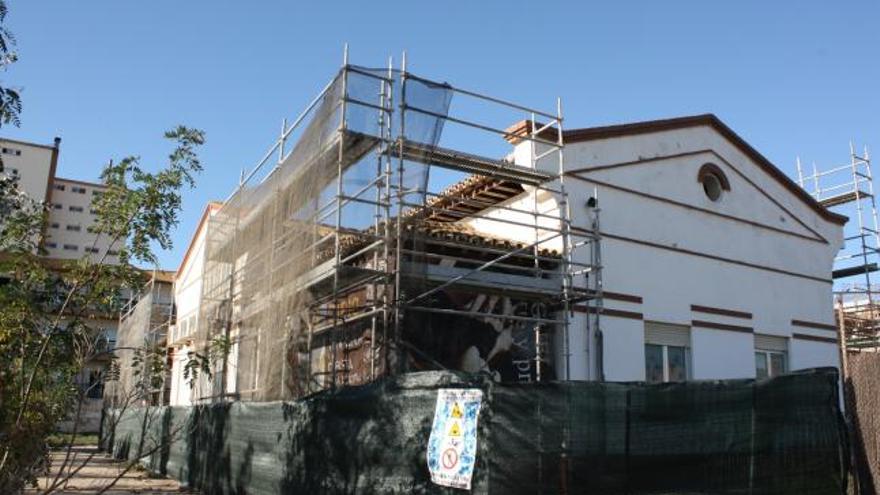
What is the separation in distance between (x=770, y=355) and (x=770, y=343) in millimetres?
271

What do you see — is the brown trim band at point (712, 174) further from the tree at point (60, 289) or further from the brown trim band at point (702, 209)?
the tree at point (60, 289)

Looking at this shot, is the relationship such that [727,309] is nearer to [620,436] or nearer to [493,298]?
[493,298]

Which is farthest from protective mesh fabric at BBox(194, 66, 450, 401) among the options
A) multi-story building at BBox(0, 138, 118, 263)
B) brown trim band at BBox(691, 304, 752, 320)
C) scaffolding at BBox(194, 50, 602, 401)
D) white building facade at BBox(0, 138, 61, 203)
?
white building facade at BBox(0, 138, 61, 203)

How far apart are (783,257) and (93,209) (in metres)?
15.3

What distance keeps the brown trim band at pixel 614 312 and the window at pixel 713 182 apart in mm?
4058

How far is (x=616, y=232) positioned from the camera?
14.9m

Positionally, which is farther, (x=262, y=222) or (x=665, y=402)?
(x=262, y=222)

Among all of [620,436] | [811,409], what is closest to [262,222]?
[620,436]

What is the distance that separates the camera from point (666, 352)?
15.3 meters

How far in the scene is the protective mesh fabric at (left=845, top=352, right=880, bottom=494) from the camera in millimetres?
6641

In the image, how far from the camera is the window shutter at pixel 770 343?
17062mm

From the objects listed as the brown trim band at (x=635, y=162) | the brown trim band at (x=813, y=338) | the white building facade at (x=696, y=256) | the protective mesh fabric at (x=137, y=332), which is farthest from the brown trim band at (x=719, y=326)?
the protective mesh fabric at (x=137, y=332)

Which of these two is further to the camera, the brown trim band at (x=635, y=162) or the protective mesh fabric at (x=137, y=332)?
the protective mesh fabric at (x=137, y=332)

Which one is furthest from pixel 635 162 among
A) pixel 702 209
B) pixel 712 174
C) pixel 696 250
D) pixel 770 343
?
pixel 770 343
